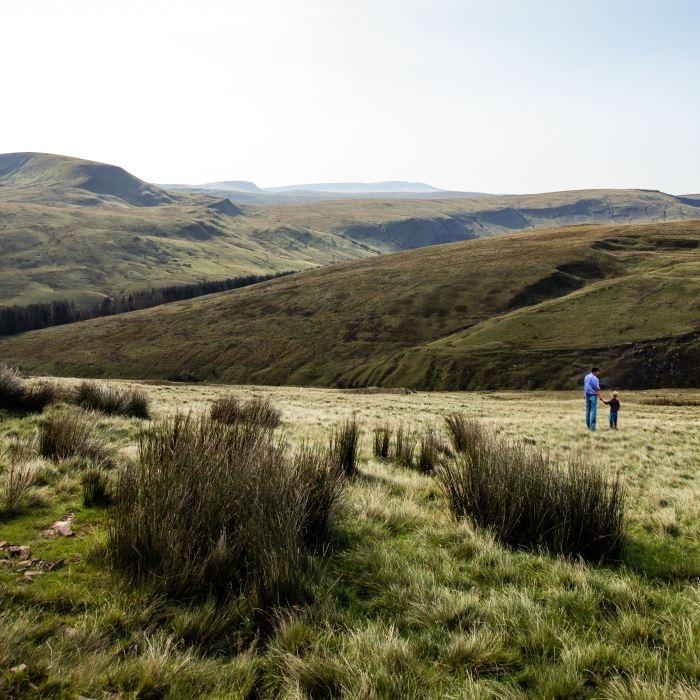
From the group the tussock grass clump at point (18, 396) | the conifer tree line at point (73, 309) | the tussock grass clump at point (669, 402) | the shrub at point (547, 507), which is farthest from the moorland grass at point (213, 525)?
the conifer tree line at point (73, 309)

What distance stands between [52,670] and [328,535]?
293 centimetres

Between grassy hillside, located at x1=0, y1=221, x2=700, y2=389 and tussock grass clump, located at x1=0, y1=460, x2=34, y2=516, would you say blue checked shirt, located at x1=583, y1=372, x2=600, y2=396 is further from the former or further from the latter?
grassy hillside, located at x1=0, y1=221, x2=700, y2=389

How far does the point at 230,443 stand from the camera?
6.11 metres

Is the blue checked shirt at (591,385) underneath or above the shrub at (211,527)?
underneath

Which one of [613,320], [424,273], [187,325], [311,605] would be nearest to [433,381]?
[613,320]

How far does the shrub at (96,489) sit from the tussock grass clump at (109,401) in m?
7.45

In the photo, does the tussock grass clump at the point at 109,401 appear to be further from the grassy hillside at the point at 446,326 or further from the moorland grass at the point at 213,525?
the grassy hillside at the point at 446,326

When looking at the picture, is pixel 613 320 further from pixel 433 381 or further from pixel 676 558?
pixel 676 558

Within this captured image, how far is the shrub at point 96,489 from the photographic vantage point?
6.18 metres

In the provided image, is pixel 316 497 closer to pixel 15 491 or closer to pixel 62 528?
pixel 62 528

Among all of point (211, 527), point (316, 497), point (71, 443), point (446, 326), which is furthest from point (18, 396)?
point (446, 326)

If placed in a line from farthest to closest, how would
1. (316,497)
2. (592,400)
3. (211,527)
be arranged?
1. (592,400)
2. (316,497)
3. (211,527)

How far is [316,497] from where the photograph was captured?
5.58 metres

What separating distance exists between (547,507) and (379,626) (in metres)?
2.96
